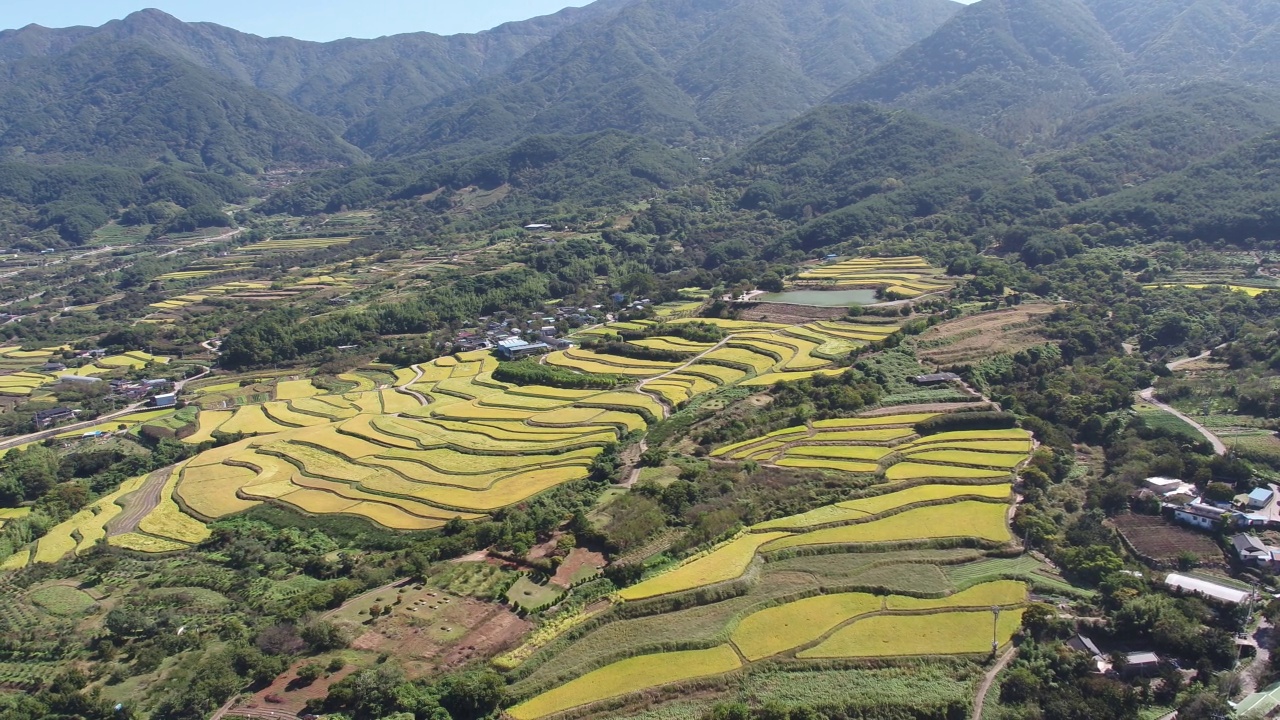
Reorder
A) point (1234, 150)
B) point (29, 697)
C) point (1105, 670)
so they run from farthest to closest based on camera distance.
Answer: point (1234, 150) < point (29, 697) < point (1105, 670)

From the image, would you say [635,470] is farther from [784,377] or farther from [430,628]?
[784,377]

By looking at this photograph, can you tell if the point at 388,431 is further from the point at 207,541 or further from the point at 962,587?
the point at 962,587

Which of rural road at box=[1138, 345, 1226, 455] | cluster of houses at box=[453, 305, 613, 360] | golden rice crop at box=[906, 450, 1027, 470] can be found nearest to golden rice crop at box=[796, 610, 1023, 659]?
golden rice crop at box=[906, 450, 1027, 470]

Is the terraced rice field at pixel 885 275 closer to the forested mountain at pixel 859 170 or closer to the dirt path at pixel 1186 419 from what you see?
the forested mountain at pixel 859 170

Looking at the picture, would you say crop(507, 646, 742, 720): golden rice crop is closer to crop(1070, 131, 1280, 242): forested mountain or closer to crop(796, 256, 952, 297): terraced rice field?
crop(796, 256, 952, 297): terraced rice field

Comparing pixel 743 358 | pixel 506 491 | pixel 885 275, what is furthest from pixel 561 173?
pixel 506 491

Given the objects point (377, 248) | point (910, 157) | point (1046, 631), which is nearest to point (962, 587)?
point (1046, 631)

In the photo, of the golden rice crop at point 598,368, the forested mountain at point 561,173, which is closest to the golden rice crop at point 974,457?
the golden rice crop at point 598,368
